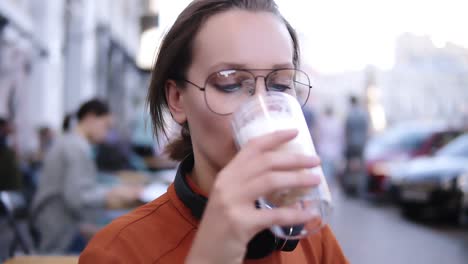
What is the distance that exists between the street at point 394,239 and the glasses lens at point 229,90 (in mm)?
4316

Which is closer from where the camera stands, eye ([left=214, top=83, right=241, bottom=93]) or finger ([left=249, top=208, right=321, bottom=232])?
finger ([left=249, top=208, right=321, bottom=232])

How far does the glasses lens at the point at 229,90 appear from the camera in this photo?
117cm

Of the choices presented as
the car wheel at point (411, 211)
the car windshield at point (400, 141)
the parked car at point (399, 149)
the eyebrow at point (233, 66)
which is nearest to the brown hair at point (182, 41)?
the eyebrow at point (233, 66)

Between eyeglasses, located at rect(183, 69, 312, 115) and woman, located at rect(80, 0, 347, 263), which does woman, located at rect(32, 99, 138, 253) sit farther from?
eyeglasses, located at rect(183, 69, 312, 115)

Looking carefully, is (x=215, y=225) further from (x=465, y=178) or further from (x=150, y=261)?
(x=465, y=178)

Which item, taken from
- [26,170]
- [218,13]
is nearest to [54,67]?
[26,170]

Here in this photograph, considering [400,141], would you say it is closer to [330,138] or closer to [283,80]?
[330,138]

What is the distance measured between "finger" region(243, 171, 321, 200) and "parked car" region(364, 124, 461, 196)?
890 cm

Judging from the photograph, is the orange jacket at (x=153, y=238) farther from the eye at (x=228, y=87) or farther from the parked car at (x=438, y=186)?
the parked car at (x=438, y=186)

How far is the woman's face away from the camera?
1179 millimetres

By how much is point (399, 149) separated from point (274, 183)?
9.98 metres

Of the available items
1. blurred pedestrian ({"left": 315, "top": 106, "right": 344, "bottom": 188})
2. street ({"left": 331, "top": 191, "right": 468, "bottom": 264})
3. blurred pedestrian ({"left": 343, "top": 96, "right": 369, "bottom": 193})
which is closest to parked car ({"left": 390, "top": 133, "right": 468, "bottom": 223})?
street ({"left": 331, "top": 191, "right": 468, "bottom": 264})

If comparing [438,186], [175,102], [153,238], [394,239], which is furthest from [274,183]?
[438,186]

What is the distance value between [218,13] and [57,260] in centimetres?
141
